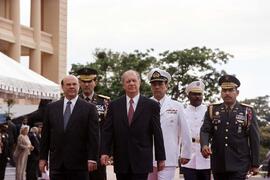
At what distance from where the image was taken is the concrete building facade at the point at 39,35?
5294 centimetres

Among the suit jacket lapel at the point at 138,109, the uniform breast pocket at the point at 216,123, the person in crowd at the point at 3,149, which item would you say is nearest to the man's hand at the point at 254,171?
the uniform breast pocket at the point at 216,123

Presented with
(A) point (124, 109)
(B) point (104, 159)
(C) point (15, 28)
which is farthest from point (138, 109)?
(C) point (15, 28)

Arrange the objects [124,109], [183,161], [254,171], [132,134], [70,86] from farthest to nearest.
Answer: [183,161]
[254,171]
[70,86]
[124,109]
[132,134]

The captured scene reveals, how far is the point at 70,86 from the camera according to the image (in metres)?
11.0

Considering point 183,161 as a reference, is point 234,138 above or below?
above

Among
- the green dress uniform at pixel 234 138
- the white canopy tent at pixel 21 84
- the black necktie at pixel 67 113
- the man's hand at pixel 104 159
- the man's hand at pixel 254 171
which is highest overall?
the white canopy tent at pixel 21 84

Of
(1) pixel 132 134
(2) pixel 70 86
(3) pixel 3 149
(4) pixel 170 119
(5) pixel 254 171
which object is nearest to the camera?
(1) pixel 132 134

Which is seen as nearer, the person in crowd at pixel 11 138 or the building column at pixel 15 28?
the person in crowd at pixel 11 138

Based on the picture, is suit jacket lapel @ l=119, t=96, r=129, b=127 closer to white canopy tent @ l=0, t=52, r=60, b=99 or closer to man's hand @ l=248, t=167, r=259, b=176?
man's hand @ l=248, t=167, r=259, b=176

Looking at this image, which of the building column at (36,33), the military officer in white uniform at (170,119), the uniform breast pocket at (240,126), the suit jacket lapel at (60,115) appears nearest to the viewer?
the suit jacket lapel at (60,115)

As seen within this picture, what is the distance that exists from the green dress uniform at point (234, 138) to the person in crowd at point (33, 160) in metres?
12.6

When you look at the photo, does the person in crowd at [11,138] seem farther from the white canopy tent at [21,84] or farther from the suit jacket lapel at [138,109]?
the suit jacket lapel at [138,109]

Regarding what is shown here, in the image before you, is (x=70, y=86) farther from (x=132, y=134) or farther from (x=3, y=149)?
(x=3, y=149)

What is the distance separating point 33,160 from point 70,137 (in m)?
13.9
